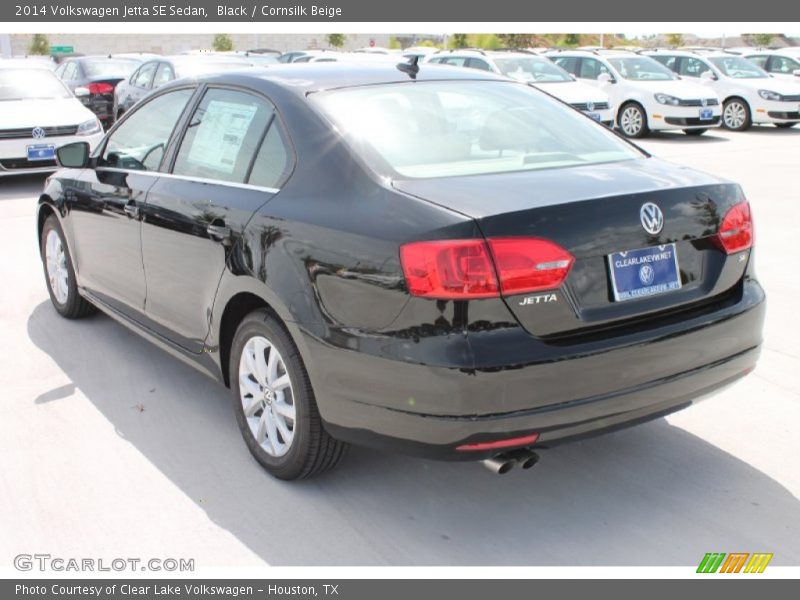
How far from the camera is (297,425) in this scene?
361 cm

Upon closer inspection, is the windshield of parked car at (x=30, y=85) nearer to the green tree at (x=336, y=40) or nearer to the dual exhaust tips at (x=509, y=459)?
the dual exhaust tips at (x=509, y=459)

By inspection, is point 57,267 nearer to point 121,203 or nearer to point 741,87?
point 121,203

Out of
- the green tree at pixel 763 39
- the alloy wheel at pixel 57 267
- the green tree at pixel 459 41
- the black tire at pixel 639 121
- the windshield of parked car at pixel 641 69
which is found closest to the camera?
the alloy wheel at pixel 57 267

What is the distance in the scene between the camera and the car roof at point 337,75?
4.02 meters

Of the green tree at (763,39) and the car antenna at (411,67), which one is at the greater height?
the car antenna at (411,67)

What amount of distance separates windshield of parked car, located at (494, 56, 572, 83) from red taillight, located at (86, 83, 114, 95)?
7.20 m

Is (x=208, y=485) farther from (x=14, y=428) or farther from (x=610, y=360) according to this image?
(x=610, y=360)

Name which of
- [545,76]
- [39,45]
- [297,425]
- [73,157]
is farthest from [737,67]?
[39,45]

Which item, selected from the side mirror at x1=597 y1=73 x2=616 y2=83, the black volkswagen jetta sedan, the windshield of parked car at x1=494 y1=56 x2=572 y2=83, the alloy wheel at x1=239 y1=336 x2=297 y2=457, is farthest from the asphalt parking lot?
the side mirror at x1=597 y1=73 x2=616 y2=83

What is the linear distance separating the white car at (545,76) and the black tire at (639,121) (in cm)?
50

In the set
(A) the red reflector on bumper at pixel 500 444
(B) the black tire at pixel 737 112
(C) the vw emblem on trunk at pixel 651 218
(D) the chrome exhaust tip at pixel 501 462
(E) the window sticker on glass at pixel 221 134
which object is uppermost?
(E) the window sticker on glass at pixel 221 134

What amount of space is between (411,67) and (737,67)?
17.5m

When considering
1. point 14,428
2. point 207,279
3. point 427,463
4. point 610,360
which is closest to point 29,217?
point 14,428

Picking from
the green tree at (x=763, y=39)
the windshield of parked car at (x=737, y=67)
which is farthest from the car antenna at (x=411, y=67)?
the green tree at (x=763, y=39)
